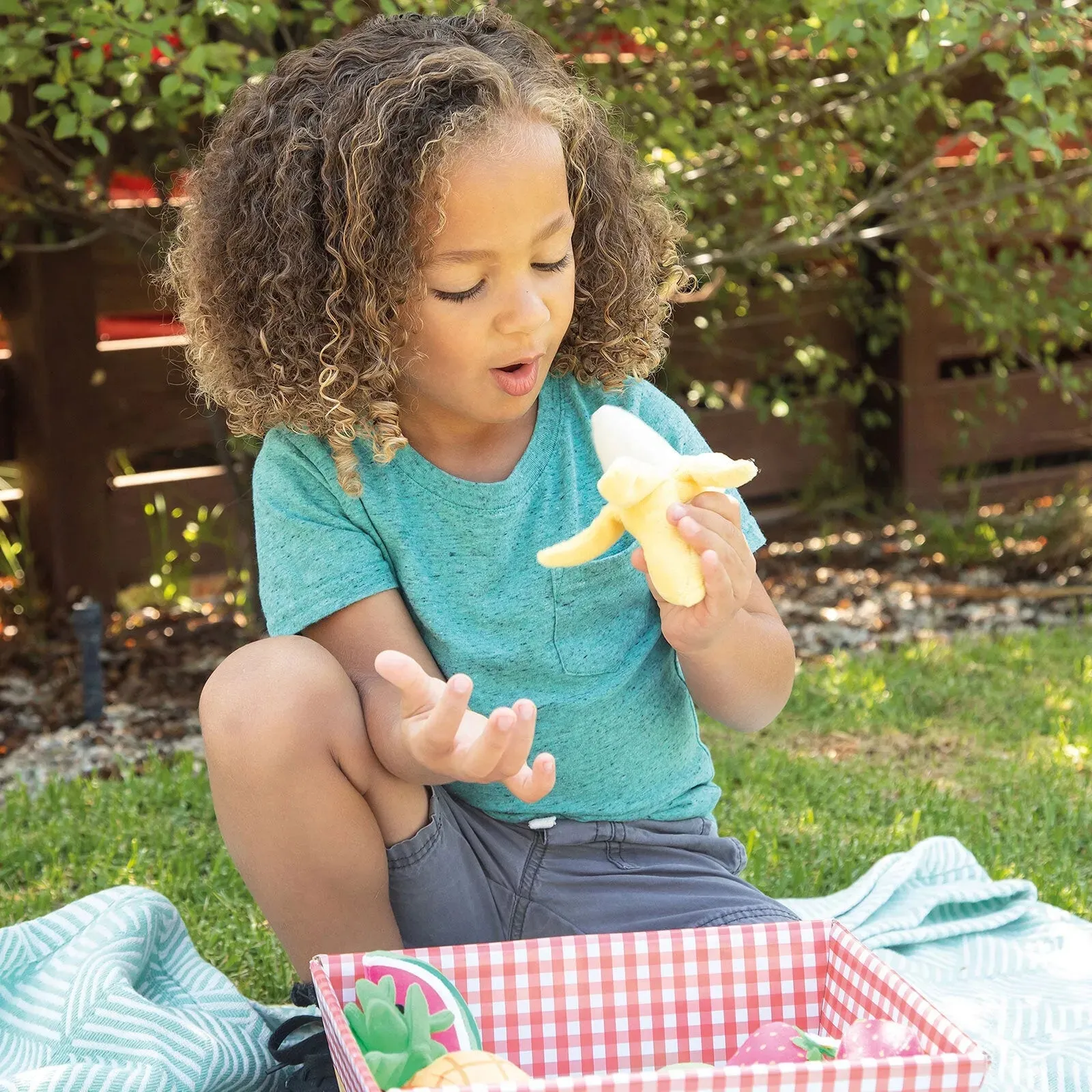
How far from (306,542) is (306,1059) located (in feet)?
1.87

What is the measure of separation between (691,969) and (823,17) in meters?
1.81

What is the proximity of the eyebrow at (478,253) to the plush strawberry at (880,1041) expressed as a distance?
2.80 feet

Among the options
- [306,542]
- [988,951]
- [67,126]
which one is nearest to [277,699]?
[306,542]

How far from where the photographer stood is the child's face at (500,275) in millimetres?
1586

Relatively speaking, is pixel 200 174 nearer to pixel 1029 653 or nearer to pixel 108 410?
pixel 108 410

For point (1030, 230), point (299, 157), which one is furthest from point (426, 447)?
point (1030, 230)

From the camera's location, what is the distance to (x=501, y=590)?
5.83 feet

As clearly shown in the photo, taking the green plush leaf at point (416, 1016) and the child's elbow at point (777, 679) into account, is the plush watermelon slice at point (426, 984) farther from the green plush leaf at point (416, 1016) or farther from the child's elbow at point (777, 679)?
the child's elbow at point (777, 679)

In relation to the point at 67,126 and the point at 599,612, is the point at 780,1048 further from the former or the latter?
the point at 67,126

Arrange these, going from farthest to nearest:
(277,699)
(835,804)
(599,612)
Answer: (835,804)
(599,612)
(277,699)

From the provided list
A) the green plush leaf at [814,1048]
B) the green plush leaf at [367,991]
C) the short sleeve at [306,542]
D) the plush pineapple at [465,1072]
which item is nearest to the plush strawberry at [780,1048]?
the green plush leaf at [814,1048]

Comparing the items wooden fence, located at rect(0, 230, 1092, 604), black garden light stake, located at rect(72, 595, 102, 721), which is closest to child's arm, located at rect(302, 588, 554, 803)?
black garden light stake, located at rect(72, 595, 102, 721)

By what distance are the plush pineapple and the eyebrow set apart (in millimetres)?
805

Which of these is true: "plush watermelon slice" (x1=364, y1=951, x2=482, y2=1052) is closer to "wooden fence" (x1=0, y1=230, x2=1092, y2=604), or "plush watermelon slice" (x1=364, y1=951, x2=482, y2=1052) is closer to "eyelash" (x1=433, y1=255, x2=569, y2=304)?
"eyelash" (x1=433, y1=255, x2=569, y2=304)
